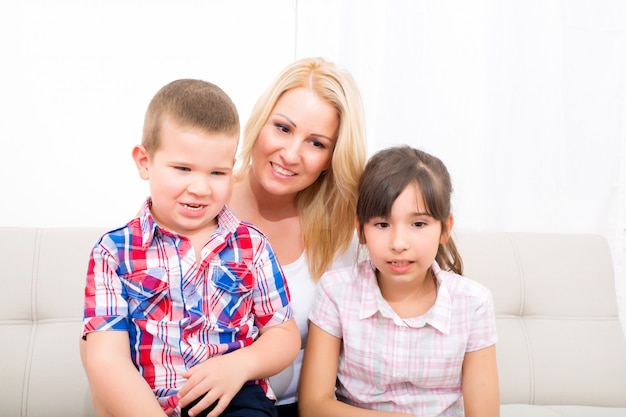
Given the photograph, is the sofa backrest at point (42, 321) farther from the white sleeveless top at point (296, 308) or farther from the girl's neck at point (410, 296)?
the girl's neck at point (410, 296)

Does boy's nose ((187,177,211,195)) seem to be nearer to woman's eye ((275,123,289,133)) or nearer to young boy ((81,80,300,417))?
young boy ((81,80,300,417))

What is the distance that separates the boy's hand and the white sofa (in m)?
0.60

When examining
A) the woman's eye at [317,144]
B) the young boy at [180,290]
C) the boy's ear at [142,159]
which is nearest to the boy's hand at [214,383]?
the young boy at [180,290]

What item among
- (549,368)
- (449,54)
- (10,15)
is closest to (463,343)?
(549,368)

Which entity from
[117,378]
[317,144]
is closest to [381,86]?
[317,144]

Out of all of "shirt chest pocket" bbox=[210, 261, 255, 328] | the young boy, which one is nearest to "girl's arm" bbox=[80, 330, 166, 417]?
the young boy

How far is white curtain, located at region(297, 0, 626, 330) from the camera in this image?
6.93 ft

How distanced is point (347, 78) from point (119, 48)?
0.84m

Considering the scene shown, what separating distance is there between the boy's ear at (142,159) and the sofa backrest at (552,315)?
1.04m

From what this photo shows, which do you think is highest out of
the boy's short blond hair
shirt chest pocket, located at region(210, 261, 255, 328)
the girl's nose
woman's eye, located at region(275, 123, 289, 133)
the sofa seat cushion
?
the boy's short blond hair

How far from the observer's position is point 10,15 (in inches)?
75.0

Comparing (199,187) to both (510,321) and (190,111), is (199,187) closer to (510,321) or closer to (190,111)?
(190,111)

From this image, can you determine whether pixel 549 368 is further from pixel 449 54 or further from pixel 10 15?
pixel 10 15

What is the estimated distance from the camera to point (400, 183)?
1.30 meters
